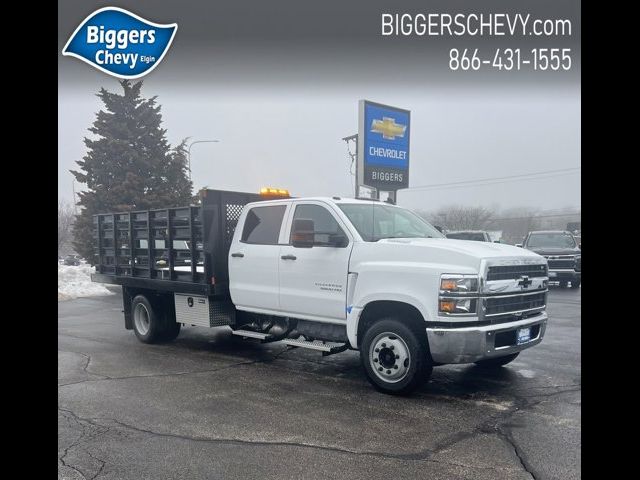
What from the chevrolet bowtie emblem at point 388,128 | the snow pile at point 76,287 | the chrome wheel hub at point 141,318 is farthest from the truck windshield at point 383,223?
the snow pile at point 76,287

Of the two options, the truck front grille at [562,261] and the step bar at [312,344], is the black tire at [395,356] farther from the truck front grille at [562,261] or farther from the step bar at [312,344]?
the truck front grille at [562,261]

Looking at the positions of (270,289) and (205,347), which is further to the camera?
(205,347)

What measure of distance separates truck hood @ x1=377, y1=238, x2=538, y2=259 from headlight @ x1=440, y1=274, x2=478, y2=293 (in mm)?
233

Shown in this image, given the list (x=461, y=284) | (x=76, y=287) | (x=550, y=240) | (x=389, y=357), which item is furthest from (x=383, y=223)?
(x=76, y=287)

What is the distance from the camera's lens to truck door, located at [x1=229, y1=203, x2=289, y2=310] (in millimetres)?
6759

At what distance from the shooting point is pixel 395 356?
5469 millimetres

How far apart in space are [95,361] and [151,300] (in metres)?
1.48

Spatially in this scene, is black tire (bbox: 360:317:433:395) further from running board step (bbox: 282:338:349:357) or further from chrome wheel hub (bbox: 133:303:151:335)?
chrome wheel hub (bbox: 133:303:151:335)

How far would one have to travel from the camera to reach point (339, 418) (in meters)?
4.79

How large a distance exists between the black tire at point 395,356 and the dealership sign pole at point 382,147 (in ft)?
37.2

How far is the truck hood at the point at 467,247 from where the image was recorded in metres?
5.31
